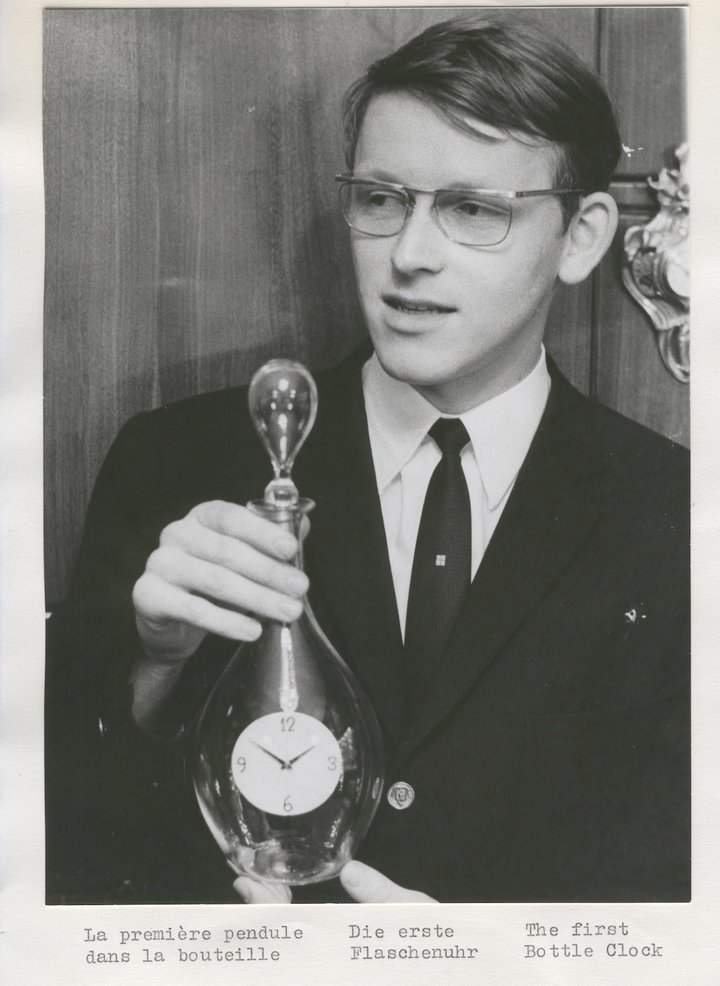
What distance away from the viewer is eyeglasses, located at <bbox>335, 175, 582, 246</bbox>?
0.72 meters

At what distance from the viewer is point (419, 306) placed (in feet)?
2.41

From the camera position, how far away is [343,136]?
0.75 metres

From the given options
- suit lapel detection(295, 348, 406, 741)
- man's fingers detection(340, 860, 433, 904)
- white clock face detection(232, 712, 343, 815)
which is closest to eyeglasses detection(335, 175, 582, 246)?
suit lapel detection(295, 348, 406, 741)

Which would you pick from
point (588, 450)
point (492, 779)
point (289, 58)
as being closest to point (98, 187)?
point (289, 58)

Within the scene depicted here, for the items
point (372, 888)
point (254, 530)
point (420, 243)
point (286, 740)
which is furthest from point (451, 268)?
point (372, 888)

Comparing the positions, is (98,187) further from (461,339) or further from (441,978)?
(441,978)

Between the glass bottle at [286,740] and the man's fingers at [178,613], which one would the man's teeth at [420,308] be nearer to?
the glass bottle at [286,740]

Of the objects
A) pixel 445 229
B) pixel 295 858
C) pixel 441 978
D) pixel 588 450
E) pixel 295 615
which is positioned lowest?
pixel 441 978

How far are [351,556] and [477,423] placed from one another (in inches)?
5.5

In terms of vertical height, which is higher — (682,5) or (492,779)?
(682,5)

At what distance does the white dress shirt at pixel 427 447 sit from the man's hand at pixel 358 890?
0.23 m

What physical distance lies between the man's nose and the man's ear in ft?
0.33

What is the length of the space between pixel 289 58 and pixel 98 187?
0.17 m

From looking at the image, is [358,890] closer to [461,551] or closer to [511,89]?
[461,551]
